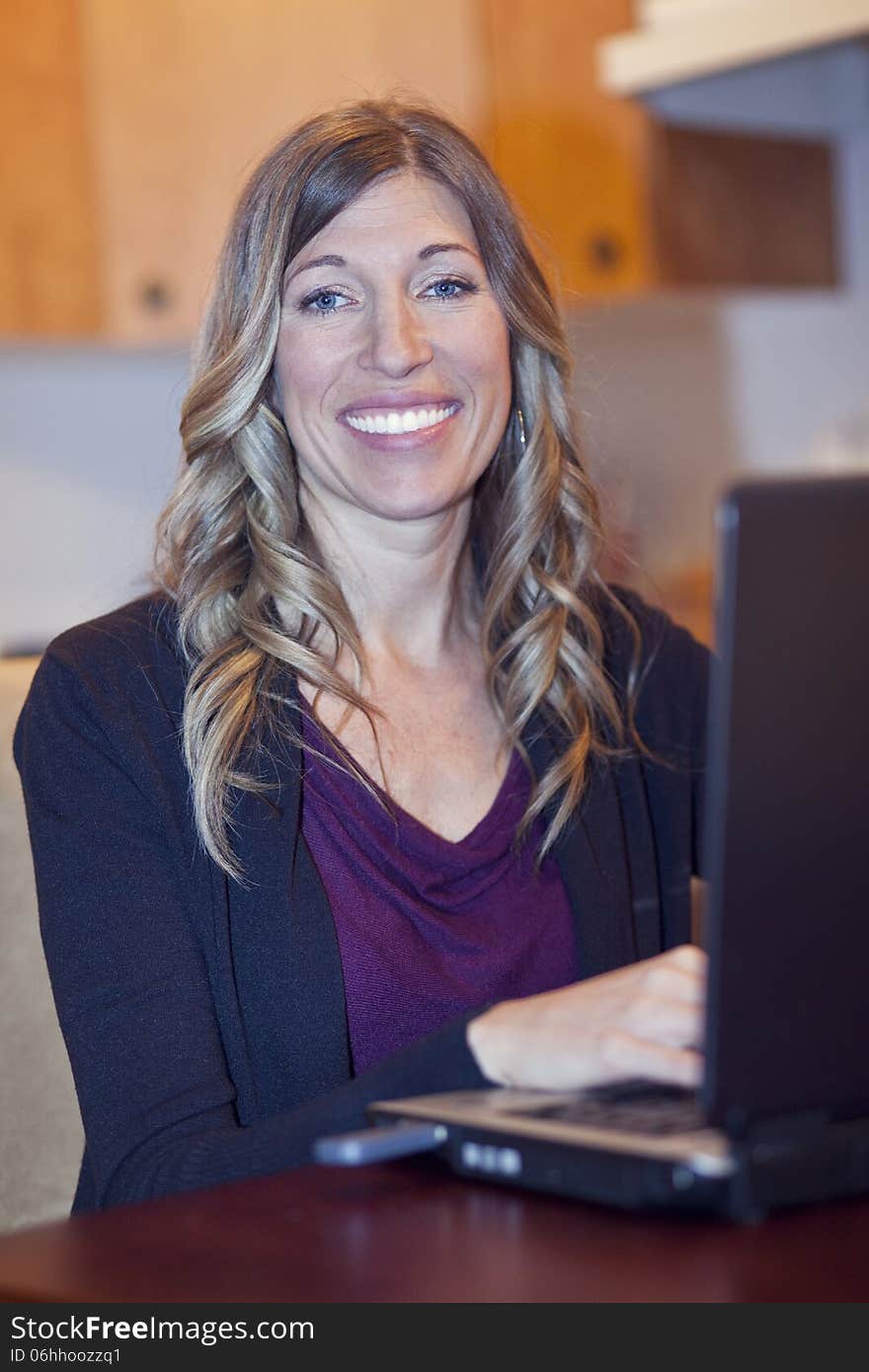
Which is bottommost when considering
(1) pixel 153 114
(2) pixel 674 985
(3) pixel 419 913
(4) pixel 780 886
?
(3) pixel 419 913

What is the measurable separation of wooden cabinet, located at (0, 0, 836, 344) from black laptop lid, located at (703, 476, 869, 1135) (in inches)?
90.0

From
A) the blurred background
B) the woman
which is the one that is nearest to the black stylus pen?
the woman

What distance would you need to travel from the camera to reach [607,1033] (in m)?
0.95

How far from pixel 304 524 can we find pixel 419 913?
396mm

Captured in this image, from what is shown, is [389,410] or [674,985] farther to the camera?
[389,410]

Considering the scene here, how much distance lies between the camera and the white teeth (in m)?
1.55

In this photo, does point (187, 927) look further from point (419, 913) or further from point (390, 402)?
point (390, 402)

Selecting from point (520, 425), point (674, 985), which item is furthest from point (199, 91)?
point (674, 985)

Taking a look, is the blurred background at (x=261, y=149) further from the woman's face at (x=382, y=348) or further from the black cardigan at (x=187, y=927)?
the black cardigan at (x=187, y=927)

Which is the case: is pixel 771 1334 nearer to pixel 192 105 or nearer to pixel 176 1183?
pixel 176 1183

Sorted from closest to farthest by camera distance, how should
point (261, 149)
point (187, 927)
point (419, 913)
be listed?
point (187, 927), point (419, 913), point (261, 149)

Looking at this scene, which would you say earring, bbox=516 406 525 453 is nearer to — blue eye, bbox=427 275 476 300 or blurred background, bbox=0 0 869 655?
blue eye, bbox=427 275 476 300

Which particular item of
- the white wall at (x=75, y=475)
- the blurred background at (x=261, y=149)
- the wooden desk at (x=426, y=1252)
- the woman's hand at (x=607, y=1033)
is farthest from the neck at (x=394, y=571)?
the white wall at (x=75, y=475)

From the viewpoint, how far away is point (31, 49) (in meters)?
2.86
